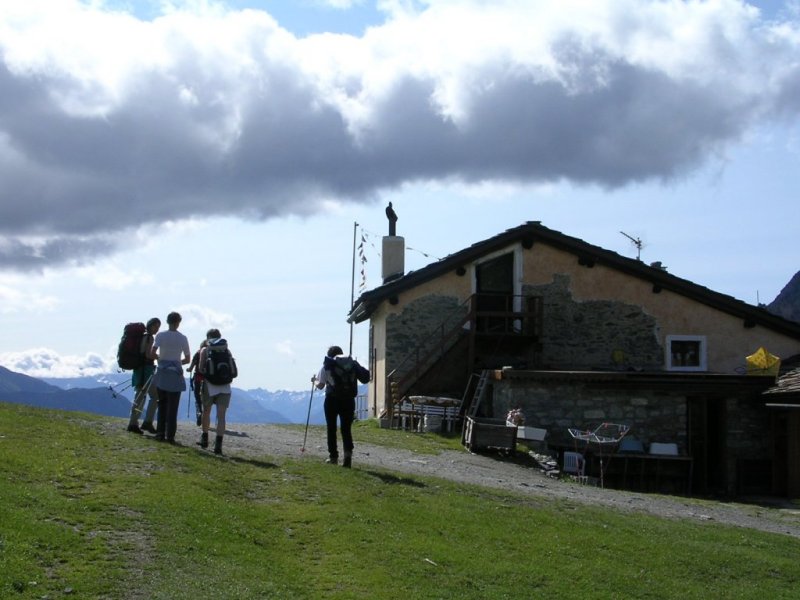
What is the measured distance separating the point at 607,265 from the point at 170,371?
62.0 ft

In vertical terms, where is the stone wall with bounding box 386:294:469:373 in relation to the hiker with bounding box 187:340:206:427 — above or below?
above

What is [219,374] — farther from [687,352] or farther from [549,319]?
[687,352]

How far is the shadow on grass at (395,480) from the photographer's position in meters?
15.4

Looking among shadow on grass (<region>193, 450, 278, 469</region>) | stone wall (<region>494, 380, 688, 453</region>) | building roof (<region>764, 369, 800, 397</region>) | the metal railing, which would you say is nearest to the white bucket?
stone wall (<region>494, 380, 688, 453</region>)

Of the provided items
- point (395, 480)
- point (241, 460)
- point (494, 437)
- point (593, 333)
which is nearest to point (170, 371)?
point (241, 460)

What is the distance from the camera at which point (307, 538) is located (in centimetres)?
1146

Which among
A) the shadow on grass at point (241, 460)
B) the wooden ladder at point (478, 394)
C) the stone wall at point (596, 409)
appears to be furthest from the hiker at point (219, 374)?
the wooden ladder at point (478, 394)

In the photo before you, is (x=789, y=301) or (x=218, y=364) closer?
(x=218, y=364)

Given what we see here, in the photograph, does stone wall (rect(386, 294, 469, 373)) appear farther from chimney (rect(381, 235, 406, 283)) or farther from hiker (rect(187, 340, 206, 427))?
hiker (rect(187, 340, 206, 427))

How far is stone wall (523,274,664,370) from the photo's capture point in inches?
1249

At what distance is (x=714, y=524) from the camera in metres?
16.0

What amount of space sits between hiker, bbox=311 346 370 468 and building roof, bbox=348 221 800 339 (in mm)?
15104

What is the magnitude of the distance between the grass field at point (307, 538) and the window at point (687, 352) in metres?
16.6

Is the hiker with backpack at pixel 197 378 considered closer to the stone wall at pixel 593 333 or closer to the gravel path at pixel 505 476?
the gravel path at pixel 505 476
